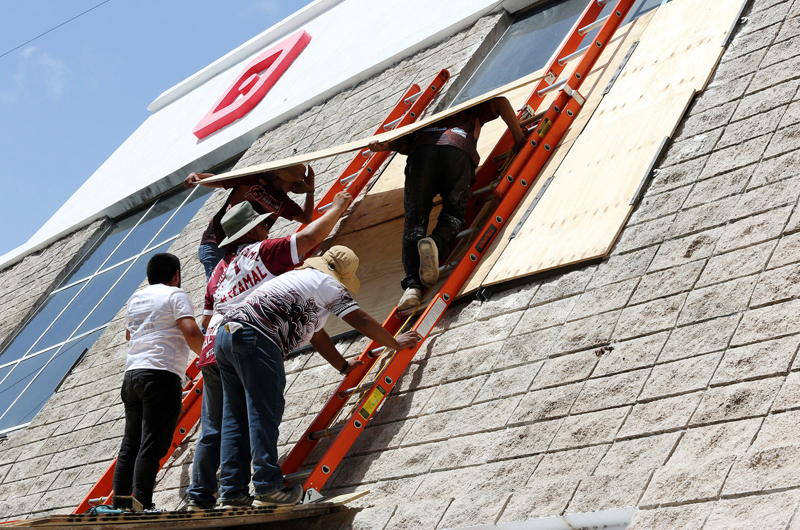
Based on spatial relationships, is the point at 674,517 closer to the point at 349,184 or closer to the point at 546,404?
the point at 546,404

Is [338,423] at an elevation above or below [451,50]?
below

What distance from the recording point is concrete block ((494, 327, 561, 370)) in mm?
3303

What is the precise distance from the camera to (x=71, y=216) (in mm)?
11031

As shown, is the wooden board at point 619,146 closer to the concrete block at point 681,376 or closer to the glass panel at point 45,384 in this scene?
the concrete block at point 681,376

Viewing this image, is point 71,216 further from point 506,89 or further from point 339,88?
point 506,89

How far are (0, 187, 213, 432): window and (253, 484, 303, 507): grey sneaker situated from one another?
14.3 ft

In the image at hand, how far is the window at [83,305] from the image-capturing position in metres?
7.23

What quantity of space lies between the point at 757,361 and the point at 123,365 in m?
4.96

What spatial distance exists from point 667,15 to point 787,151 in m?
2.15

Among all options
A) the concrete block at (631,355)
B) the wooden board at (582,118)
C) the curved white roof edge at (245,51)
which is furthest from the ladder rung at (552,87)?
the curved white roof edge at (245,51)

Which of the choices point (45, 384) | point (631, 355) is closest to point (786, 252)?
point (631, 355)

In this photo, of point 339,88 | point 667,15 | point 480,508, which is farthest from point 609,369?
point 339,88

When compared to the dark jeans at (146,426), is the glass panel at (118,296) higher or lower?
lower

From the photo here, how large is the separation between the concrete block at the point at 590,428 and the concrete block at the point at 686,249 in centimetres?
77
